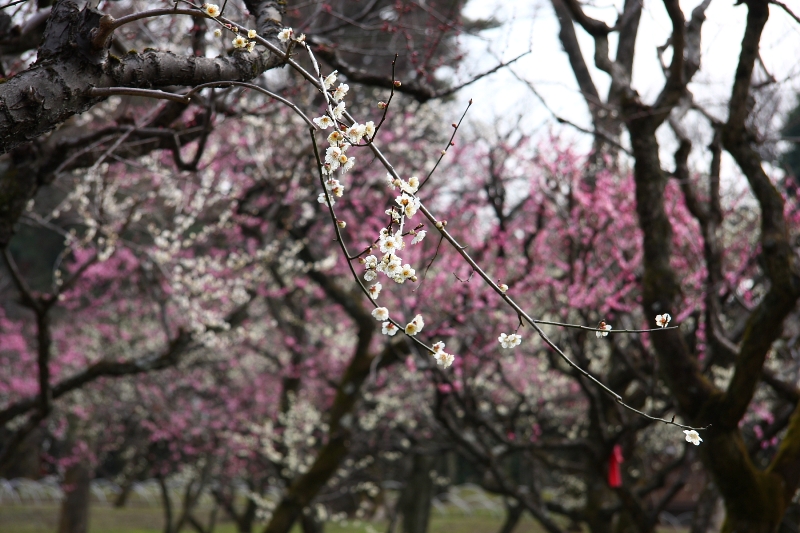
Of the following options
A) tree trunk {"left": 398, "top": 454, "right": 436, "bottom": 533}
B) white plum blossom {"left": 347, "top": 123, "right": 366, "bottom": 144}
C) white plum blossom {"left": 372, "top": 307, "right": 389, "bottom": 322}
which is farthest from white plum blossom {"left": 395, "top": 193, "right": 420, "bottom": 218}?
tree trunk {"left": 398, "top": 454, "right": 436, "bottom": 533}

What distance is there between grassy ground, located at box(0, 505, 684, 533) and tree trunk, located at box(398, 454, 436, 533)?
40.5 inches

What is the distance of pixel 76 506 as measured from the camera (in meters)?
11.5

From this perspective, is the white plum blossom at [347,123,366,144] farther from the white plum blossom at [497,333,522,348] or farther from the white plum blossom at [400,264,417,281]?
the white plum blossom at [497,333,522,348]

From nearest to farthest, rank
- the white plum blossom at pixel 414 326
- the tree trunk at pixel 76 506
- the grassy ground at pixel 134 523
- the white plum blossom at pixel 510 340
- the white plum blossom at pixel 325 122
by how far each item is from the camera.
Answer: the white plum blossom at pixel 325 122 < the white plum blossom at pixel 414 326 < the white plum blossom at pixel 510 340 < the tree trunk at pixel 76 506 < the grassy ground at pixel 134 523

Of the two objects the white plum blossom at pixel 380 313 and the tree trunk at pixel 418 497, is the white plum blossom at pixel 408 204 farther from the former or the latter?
the tree trunk at pixel 418 497

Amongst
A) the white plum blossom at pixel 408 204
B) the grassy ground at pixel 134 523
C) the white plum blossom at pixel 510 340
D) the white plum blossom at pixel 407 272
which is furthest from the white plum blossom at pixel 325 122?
the grassy ground at pixel 134 523

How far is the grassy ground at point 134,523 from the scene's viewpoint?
12.3 meters

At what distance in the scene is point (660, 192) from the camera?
4336 millimetres

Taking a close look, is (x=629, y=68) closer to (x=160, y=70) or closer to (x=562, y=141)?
(x=562, y=141)

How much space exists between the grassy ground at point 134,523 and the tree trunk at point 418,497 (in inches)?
40.5

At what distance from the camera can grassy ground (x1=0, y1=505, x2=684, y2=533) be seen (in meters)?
12.3

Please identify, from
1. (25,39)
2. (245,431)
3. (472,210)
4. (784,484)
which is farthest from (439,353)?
(245,431)

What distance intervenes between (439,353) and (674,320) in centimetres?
282

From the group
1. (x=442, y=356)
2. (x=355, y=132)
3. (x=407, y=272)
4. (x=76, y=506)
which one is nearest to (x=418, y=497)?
(x=76, y=506)
